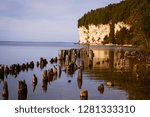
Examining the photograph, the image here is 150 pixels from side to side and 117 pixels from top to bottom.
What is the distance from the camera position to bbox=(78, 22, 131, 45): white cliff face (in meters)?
150

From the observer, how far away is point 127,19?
278 feet

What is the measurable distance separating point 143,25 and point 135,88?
29.1 meters

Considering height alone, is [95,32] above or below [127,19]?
below

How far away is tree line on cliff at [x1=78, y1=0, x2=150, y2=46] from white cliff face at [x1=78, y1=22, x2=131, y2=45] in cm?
208

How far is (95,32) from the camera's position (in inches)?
6845

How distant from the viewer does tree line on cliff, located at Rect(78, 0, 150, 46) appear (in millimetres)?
54094

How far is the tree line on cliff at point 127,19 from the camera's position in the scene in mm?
54094

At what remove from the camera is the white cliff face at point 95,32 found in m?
150

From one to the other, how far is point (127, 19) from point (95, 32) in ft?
293

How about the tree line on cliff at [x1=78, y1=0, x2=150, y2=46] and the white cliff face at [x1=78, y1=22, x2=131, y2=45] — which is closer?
the tree line on cliff at [x1=78, y1=0, x2=150, y2=46]

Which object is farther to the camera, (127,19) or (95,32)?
(95,32)

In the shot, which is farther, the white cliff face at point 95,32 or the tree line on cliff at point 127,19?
the white cliff face at point 95,32

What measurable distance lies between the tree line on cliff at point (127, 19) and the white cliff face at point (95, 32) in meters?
2.08

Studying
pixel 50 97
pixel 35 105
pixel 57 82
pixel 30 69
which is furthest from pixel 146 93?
pixel 30 69
